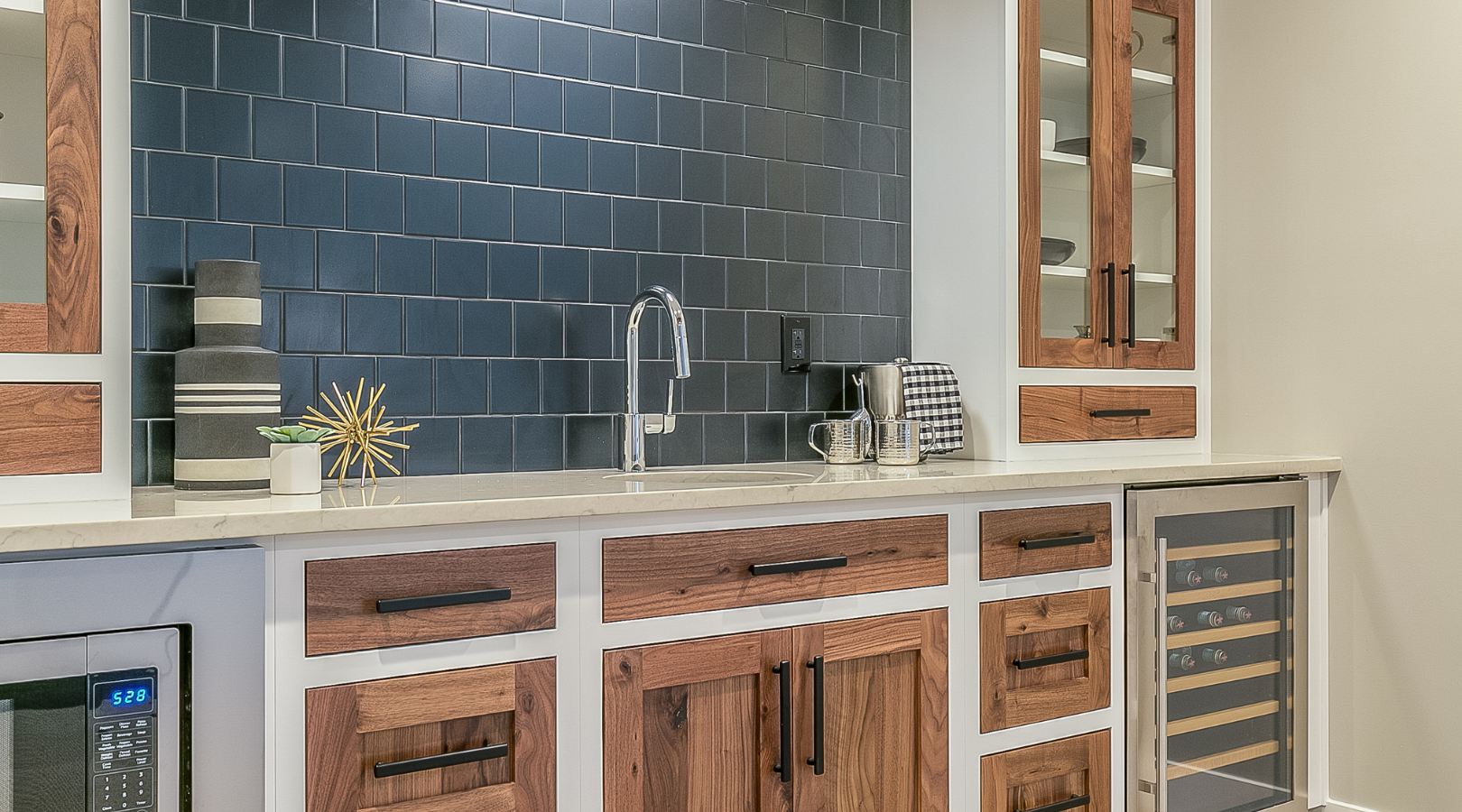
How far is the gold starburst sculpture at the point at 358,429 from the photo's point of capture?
1.77 metres

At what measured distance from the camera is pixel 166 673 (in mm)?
1318

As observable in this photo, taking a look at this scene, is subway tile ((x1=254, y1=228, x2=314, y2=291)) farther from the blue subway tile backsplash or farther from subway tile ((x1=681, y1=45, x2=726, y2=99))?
subway tile ((x1=681, y1=45, x2=726, y2=99))

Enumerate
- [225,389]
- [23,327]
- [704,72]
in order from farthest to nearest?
[704,72] < [225,389] < [23,327]

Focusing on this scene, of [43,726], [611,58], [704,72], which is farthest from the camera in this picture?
[704,72]

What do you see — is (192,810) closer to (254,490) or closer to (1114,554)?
(254,490)

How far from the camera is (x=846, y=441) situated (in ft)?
7.88

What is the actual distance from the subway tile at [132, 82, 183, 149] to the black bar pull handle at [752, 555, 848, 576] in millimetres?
1291

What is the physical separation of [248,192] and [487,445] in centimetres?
66

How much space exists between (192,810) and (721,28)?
192 cm

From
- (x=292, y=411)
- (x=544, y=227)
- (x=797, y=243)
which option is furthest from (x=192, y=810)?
(x=797, y=243)

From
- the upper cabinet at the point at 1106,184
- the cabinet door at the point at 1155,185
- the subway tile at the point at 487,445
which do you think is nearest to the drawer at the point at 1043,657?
the upper cabinet at the point at 1106,184

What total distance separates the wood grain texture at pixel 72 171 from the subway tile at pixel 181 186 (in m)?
0.35

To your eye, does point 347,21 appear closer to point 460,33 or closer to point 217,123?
point 460,33

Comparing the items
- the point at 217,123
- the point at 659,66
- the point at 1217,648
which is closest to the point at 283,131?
the point at 217,123
